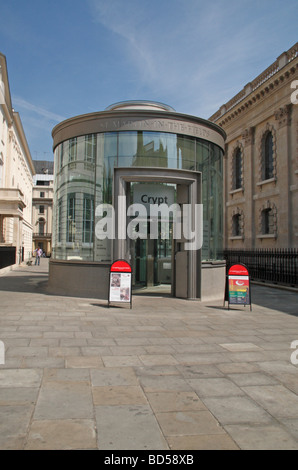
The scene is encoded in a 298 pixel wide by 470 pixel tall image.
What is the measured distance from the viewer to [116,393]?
4348 millimetres

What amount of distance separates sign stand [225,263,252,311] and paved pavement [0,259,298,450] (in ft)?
4.98

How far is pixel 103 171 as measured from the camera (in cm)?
1232

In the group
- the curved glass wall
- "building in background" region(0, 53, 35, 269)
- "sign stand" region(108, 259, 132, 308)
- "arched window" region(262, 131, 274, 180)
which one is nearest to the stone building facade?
"arched window" region(262, 131, 274, 180)

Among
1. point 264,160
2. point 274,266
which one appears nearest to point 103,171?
point 274,266

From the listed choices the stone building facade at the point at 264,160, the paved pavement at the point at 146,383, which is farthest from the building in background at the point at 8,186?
the paved pavement at the point at 146,383

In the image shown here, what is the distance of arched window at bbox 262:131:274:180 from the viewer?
2842 centimetres

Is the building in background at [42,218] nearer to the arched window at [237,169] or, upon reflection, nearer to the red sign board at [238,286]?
the arched window at [237,169]

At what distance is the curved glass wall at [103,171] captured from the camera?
12.2 meters

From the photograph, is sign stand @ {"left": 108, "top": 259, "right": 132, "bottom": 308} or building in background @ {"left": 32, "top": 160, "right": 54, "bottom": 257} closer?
sign stand @ {"left": 108, "top": 259, "right": 132, "bottom": 308}

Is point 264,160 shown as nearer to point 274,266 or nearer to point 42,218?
point 274,266

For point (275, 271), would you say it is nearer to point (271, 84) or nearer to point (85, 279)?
point (85, 279)

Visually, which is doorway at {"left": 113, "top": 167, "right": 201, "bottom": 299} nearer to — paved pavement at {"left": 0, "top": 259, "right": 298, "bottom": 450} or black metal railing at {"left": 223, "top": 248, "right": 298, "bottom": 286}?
paved pavement at {"left": 0, "top": 259, "right": 298, "bottom": 450}

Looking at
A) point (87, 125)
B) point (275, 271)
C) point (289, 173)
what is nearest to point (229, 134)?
point (289, 173)

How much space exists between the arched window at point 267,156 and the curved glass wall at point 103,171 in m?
16.4
